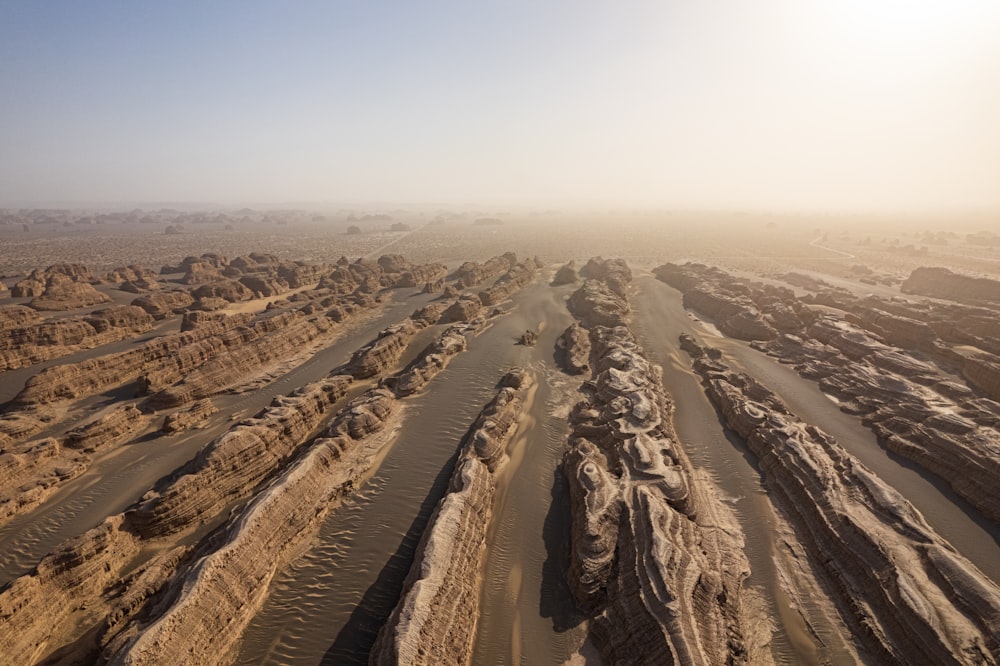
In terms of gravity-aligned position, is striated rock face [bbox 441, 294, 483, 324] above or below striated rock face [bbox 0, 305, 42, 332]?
below

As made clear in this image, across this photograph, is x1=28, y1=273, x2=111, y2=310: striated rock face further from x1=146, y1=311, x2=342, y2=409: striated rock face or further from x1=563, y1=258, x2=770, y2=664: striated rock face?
x1=563, y1=258, x2=770, y2=664: striated rock face

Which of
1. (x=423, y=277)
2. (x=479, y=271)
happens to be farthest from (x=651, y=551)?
(x=423, y=277)

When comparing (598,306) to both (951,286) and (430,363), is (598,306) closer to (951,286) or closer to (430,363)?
(430,363)

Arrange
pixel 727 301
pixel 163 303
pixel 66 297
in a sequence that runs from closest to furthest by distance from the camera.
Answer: pixel 163 303, pixel 66 297, pixel 727 301

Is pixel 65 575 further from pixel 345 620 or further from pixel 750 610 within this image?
pixel 750 610

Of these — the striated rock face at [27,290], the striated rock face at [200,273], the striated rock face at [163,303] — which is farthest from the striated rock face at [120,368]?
the striated rock face at [200,273]

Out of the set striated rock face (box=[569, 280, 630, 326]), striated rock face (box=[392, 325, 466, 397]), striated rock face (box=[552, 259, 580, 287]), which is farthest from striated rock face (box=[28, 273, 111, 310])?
striated rock face (box=[552, 259, 580, 287])
